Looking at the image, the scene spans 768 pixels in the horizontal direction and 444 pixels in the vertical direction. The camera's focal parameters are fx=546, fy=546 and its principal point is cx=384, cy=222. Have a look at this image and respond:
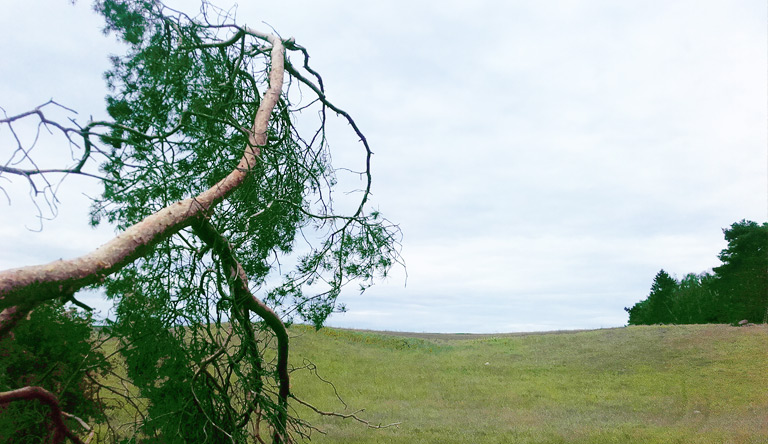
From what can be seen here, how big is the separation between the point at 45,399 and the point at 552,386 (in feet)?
53.6

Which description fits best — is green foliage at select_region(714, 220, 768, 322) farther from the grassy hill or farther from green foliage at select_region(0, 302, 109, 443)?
green foliage at select_region(0, 302, 109, 443)

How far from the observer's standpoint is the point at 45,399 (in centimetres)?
439

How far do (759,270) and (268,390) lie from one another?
28573 millimetres

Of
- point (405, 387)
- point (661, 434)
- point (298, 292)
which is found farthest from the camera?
point (405, 387)

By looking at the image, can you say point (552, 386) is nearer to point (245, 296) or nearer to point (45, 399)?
point (245, 296)

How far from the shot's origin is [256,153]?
5.64 meters

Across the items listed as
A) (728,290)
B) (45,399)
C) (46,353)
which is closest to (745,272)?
(728,290)

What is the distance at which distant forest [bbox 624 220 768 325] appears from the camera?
26.9 m

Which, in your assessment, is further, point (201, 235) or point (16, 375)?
point (16, 375)

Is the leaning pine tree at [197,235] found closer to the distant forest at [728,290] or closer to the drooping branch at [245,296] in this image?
the drooping branch at [245,296]

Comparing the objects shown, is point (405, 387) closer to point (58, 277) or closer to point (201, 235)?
point (201, 235)

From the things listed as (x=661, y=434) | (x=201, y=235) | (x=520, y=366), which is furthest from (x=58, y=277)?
(x=520, y=366)

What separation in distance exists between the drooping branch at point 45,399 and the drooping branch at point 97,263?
0.46m

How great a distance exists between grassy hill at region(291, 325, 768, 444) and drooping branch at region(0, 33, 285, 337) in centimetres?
279
